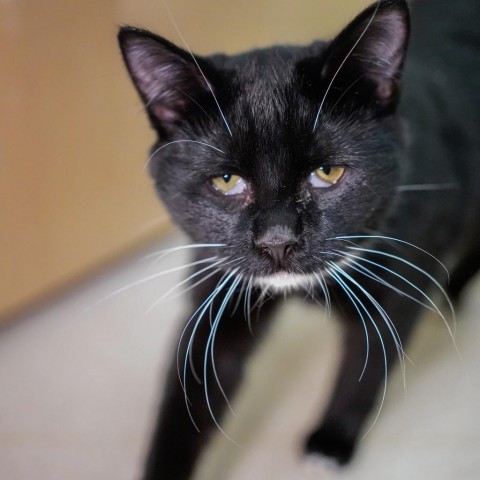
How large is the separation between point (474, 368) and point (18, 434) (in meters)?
0.57

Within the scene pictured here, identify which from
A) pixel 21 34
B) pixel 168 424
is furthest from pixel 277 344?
pixel 21 34

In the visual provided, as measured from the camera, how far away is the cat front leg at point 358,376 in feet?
2.50

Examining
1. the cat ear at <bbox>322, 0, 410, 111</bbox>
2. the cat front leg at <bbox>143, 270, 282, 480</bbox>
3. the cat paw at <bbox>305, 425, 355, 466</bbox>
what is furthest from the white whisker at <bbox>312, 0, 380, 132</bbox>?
the cat paw at <bbox>305, 425, 355, 466</bbox>

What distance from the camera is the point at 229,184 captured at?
2.15 ft

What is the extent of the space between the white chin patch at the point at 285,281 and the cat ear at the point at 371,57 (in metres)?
0.19

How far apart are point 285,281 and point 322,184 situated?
0.11 meters

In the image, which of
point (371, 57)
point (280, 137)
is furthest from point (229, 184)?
point (371, 57)

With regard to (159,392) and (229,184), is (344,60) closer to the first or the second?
(229,184)

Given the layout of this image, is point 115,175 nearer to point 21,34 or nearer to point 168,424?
point 21,34

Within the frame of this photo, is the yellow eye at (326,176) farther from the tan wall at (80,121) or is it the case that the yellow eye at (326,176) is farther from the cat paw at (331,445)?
the cat paw at (331,445)

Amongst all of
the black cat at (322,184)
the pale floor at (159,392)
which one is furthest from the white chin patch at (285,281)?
the pale floor at (159,392)

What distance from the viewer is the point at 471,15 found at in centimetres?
88

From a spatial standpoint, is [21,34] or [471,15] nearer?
[21,34]

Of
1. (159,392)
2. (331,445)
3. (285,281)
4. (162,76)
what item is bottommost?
(331,445)
